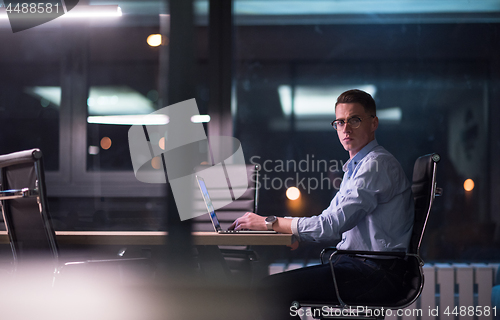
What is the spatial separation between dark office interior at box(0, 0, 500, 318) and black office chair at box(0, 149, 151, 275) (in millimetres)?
1895

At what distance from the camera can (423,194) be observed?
181cm

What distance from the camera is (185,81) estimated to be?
2121mm

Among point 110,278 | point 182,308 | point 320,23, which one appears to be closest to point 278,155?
point 320,23

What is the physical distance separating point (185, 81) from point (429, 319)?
2590mm

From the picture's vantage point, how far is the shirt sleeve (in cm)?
172

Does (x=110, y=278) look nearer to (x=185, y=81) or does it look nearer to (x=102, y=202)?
(x=185, y=81)

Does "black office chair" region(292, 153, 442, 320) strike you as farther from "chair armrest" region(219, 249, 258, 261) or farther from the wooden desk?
"chair armrest" region(219, 249, 258, 261)

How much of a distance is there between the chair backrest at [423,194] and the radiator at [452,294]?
144 centimetres

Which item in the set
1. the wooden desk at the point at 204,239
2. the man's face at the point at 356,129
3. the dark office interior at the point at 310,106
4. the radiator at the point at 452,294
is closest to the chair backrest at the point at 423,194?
the man's face at the point at 356,129

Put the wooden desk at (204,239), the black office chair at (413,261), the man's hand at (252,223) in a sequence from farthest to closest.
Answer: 1. the man's hand at (252,223)
2. the wooden desk at (204,239)
3. the black office chair at (413,261)

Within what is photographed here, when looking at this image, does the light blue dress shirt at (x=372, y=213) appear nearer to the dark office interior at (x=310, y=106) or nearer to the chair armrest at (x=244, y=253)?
the chair armrest at (x=244, y=253)

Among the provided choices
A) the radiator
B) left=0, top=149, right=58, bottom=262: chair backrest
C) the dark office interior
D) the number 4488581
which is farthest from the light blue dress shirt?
the dark office interior

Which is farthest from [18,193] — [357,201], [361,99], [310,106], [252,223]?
[310,106]

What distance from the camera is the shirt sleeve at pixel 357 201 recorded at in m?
1.72
